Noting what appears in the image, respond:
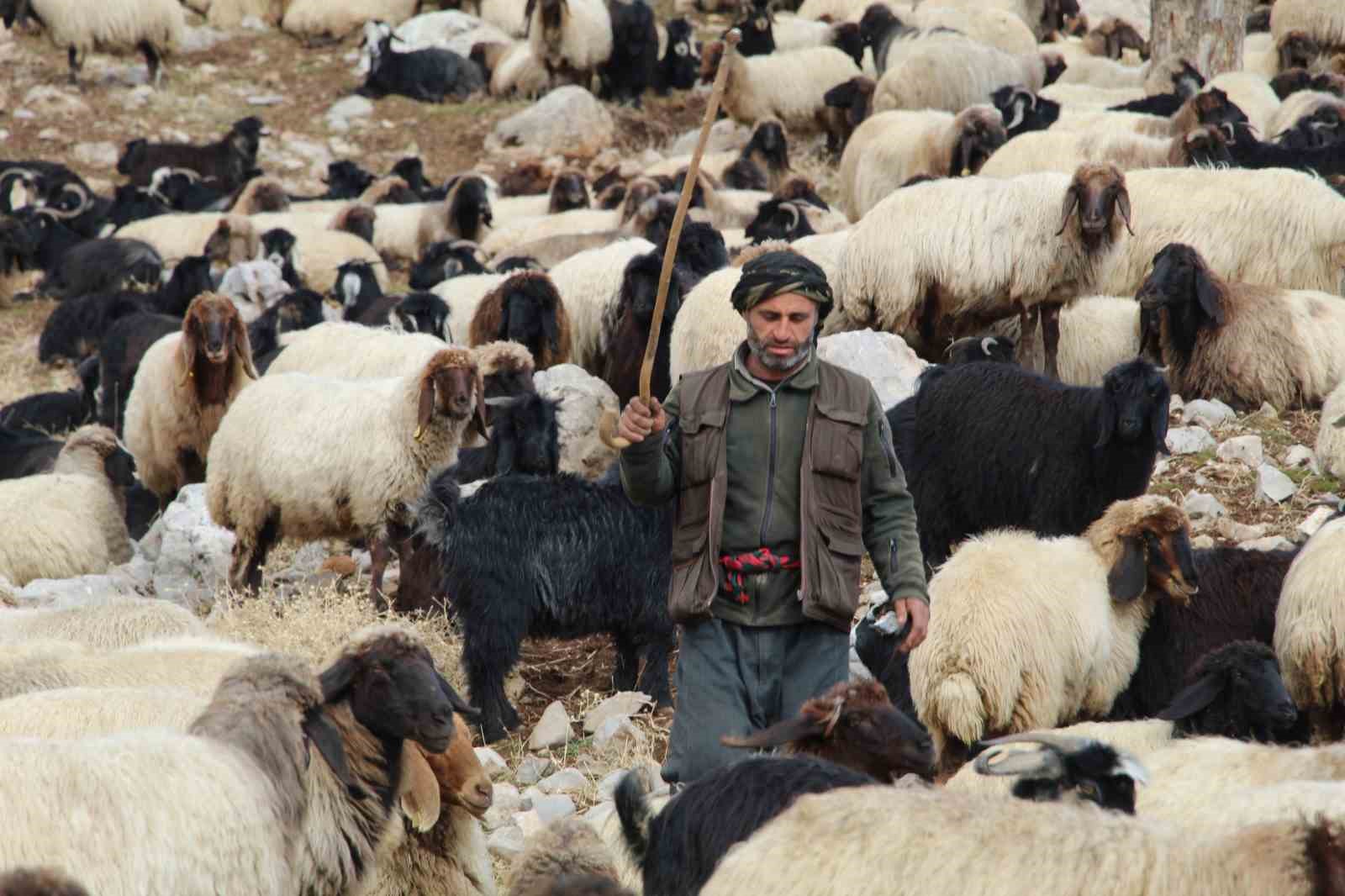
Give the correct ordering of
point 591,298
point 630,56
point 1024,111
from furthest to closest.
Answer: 1. point 630,56
2. point 1024,111
3. point 591,298

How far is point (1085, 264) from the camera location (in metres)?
9.70

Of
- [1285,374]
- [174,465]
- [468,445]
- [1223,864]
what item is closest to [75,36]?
[174,465]

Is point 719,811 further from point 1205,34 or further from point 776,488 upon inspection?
point 1205,34

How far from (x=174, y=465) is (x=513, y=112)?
10963 mm

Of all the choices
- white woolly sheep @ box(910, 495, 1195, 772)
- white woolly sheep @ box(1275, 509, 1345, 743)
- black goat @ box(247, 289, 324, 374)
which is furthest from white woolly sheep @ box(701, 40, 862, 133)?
white woolly sheep @ box(1275, 509, 1345, 743)

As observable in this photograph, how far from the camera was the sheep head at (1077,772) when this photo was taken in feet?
13.3

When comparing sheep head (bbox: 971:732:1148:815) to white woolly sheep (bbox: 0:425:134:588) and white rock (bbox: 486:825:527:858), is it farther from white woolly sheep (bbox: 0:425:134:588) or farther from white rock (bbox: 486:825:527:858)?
white woolly sheep (bbox: 0:425:134:588)

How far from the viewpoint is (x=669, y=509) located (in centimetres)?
708

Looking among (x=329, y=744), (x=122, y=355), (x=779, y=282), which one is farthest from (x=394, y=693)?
(x=122, y=355)

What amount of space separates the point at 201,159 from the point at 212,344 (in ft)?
31.4

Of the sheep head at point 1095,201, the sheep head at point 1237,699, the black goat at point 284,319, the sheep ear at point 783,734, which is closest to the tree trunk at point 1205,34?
the sheep head at point 1095,201

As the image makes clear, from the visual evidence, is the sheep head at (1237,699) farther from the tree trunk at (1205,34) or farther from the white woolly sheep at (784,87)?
the white woolly sheep at (784,87)

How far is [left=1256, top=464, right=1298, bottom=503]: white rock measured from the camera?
8141 millimetres

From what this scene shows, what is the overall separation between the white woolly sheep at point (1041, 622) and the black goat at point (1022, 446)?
881mm
